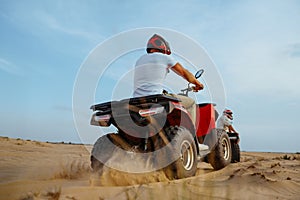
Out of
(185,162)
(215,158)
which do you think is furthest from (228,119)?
(185,162)

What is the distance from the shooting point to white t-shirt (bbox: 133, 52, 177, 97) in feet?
14.9

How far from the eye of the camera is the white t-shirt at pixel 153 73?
4.54 meters

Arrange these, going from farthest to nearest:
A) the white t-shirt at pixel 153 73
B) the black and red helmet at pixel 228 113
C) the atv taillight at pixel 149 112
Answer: the black and red helmet at pixel 228 113, the white t-shirt at pixel 153 73, the atv taillight at pixel 149 112

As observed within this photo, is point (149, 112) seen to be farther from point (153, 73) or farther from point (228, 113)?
point (228, 113)

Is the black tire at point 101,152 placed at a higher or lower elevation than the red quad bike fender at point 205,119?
lower

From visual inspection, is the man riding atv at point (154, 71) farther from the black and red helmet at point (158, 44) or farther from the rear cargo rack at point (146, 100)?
the rear cargo rack at point (146, 100)

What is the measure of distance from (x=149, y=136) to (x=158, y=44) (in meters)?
1.40

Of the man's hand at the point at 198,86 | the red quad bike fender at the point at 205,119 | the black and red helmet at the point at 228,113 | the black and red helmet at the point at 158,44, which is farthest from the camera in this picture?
the black and red helmet at the point at 228,113

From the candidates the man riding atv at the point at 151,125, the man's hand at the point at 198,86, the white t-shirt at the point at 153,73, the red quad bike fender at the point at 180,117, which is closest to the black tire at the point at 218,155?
the man riding atv at the point at 151,125

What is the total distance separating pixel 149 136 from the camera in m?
4.24

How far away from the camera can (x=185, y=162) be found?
4.44 meters

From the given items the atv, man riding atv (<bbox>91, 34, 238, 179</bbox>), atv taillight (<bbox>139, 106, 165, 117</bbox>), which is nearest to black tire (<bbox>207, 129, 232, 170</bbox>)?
man riding atv (<bbox>91, 34, 238, 179</bbox>)

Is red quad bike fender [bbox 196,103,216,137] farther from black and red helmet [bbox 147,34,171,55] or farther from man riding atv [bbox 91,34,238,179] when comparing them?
black and red helmet [bbox 147,34,171,55]

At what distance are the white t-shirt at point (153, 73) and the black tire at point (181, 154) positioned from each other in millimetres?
Answer: 648
